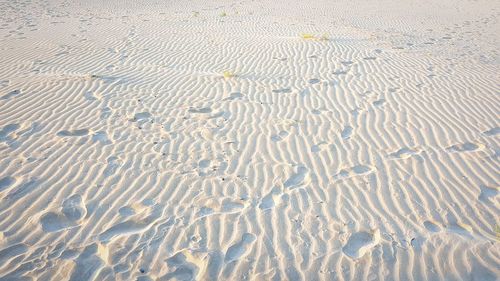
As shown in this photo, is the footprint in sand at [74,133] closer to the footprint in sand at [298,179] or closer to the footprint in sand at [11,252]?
the footprint in sand at [11,252]

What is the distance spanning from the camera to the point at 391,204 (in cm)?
374

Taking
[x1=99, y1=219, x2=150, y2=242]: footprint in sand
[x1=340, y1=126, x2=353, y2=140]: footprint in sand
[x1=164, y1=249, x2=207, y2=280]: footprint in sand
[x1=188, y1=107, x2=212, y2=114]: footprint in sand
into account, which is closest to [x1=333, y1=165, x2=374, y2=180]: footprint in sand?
[x1=340, y1=126, x2=353, y2=140]: footprint in sand

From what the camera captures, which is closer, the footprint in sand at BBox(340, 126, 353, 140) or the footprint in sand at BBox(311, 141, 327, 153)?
the footprint in sand at BBox(311, 141, 327, 153)

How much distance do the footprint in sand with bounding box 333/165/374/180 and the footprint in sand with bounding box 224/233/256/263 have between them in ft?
4.61

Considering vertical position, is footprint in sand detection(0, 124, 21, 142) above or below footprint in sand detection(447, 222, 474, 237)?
above

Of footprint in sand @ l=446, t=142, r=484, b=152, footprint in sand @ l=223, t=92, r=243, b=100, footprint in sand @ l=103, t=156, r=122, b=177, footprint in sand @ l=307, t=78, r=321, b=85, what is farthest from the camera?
footprint in sand @ l=307, t=78, r=321, b=85

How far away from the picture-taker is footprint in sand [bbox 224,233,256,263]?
316 cm

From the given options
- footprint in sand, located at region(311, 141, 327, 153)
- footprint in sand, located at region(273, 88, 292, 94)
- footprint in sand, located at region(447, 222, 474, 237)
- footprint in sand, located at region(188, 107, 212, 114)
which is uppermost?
footprint in sand, located at region(447, 222, 474, 237)

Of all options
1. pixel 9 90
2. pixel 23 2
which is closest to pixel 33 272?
pixel 9 90

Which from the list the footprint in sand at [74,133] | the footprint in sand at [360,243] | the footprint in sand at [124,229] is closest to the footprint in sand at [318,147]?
the footprint in sand at [360,243]

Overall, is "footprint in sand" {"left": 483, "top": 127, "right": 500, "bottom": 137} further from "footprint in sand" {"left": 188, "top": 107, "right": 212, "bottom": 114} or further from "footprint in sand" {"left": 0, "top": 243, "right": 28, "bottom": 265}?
"footprint in sand" {"left": 0, "top": 243, "right": 28, "bottom": 265}

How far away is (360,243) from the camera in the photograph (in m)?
3.29

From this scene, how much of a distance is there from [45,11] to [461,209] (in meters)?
16.5

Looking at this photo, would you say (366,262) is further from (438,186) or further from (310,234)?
(438,186)
